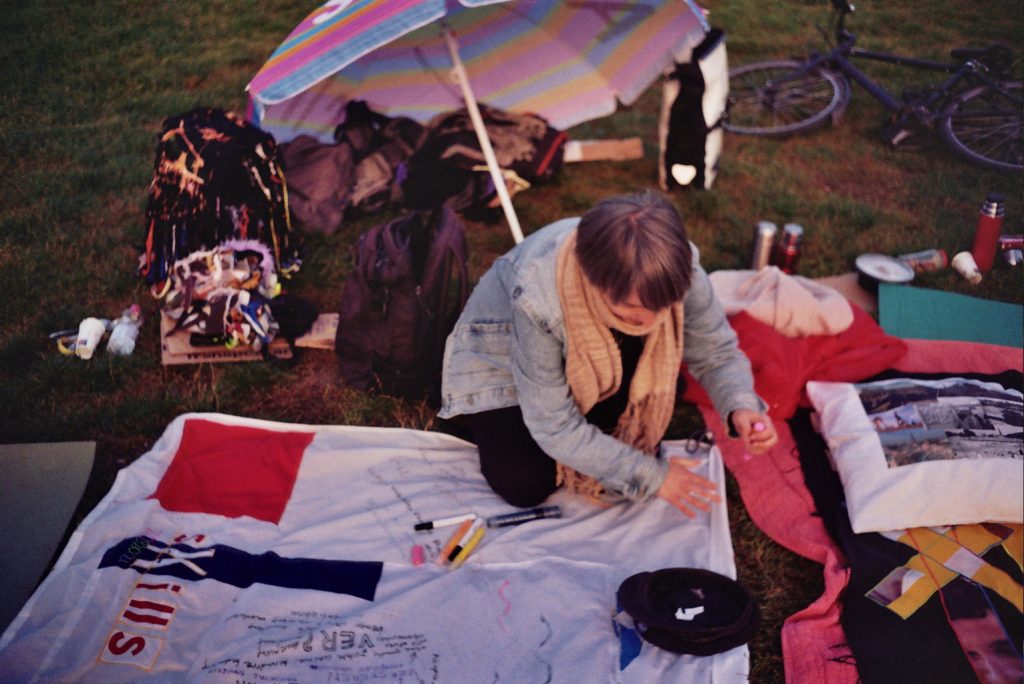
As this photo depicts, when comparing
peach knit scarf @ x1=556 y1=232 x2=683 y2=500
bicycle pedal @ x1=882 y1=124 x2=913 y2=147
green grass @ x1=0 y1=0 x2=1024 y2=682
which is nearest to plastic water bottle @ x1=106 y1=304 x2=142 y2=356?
green grass @ x1=0 y1=0 x2=1024 y2=682

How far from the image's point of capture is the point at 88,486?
288 centimetres

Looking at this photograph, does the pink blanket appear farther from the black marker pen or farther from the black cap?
the black marker pen

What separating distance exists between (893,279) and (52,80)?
11.5ft

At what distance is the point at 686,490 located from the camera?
2.56 m

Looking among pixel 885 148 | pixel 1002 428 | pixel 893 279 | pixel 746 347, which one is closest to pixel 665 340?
pixel 746 347

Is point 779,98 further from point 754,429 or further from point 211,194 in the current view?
point 211,194

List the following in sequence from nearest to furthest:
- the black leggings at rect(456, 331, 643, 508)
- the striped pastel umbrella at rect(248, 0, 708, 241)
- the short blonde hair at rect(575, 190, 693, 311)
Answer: the short blonde hair at rect(575, 190, 693, 311)
the black leggings at rect(456, 331, 643, 508)
the striped pastel umbrella at rect(248, 0, 708, 241)

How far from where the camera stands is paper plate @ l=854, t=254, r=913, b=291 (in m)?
3.64

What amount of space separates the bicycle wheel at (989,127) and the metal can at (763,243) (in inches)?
36.7

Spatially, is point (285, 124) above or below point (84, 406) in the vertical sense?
above

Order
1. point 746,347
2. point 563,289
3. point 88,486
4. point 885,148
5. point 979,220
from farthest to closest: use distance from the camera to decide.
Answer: point 885,148
point 979,220
point 746,347
point 88,486
point 563,289

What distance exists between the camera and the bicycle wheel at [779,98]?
4938 millimetres

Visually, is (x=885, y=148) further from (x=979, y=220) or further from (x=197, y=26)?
(x=197, y=26)

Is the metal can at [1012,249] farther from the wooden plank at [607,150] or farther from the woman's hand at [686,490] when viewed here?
the wooden plank at [607,150]
